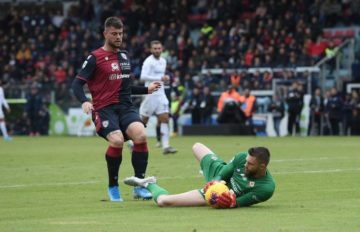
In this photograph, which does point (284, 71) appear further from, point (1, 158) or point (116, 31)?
point (116, 31)

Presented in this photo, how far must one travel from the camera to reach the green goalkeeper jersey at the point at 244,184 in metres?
11.7

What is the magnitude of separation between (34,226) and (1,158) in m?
13.6

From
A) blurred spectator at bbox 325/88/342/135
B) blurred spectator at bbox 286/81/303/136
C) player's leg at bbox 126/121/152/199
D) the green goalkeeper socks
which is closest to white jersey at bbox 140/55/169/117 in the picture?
player's leg at bbox 126/121/152/199

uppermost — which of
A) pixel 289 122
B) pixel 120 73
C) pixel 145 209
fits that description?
pixel 120 73

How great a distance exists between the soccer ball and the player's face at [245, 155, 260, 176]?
0.32 meters

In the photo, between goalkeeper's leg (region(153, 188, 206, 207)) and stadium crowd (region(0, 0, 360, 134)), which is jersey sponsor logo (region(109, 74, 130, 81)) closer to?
goalkeeper's leg (region(153, 188, 206, 207))

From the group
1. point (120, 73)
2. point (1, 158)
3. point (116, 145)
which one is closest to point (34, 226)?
point (116, 145)

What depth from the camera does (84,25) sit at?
5062 cm

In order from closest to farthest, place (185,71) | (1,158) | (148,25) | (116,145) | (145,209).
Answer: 1. (145,209)
2. (116,145)
3. (1,158)
4. (185,71)
5. (148,25)

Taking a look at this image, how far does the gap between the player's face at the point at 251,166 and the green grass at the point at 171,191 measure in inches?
16.9

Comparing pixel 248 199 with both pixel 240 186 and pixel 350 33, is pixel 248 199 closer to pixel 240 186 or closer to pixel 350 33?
pixel 240 186

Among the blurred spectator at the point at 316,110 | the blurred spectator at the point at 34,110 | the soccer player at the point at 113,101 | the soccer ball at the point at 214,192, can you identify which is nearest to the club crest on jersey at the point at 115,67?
the soccer player at the point at 113,101

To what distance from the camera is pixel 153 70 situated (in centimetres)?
2472

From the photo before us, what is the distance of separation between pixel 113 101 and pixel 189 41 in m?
30.8
